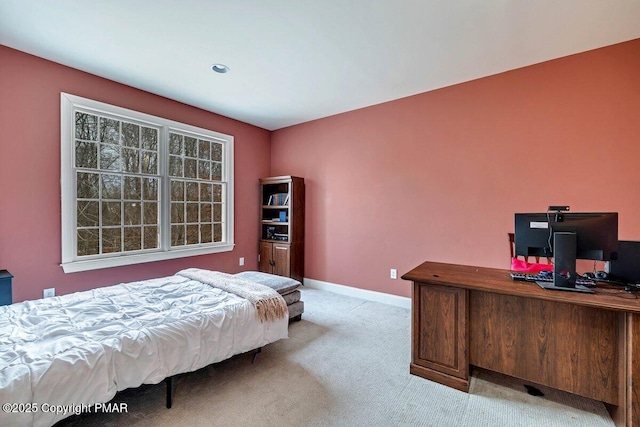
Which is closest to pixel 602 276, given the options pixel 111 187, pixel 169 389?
pixel 169 389

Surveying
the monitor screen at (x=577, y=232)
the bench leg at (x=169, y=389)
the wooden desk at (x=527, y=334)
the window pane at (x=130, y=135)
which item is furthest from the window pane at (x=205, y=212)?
the monitor screen at (x=577, y=232)

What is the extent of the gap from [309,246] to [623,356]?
11.5 ft

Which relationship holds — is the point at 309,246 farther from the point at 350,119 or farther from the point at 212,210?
the point at 350,119

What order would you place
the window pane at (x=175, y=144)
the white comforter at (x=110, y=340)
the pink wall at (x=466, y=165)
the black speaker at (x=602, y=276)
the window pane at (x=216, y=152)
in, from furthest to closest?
1. the window pane at (x=216, y=152)
2. the window pane at (x=175, y=144)
3. the pink wall at (x=466, y=165)
4. the black speaker at (x=602, y=276)
5. the white comforter at (x=110, y=340)

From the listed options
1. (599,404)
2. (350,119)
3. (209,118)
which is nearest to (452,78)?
(350,119)

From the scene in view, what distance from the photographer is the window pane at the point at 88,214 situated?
2973 mm

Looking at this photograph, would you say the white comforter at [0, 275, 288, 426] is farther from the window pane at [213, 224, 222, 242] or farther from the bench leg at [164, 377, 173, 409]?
the window pane at [213, 224, 222, 242]

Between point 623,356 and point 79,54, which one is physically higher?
point 79,54

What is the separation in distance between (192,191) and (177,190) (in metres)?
0.22

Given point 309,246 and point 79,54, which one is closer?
point 79,54

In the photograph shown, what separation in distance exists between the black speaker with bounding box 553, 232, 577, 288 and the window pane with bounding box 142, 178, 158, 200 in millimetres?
4063

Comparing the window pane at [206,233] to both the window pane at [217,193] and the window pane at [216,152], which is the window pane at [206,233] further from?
the window pane at [216,152]

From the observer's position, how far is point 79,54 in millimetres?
2594

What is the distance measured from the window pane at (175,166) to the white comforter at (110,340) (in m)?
1.80
